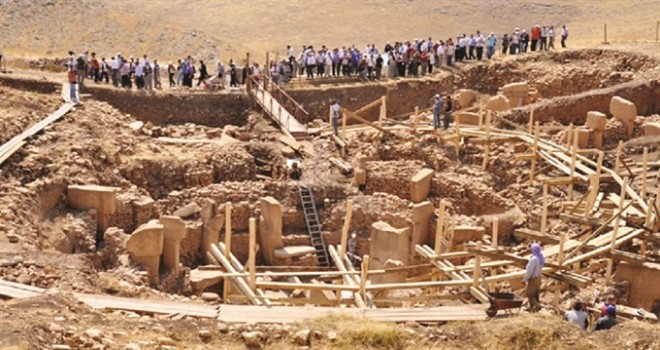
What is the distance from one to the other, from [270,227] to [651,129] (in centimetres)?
1191

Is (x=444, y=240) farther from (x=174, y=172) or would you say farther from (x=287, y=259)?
(x=174, y=172)

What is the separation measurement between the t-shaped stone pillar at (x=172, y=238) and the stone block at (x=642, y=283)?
384 inches

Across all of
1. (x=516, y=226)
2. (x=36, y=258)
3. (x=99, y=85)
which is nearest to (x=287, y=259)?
(x=516, y=226)

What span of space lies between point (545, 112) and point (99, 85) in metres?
14.7

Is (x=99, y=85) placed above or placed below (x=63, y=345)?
above

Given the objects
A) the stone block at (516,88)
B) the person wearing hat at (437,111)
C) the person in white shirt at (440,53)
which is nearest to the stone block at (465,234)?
the person wearing hat at (437,111)

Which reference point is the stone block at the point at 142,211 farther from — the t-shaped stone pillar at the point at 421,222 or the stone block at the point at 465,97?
the stone block at the point at 465,97

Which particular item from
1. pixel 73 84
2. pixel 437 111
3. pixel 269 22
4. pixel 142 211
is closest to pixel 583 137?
pixel 437 111

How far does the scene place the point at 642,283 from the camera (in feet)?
62.5

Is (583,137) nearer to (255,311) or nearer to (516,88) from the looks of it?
(516,88)

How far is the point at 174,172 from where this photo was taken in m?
26.7

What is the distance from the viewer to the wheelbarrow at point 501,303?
1536 cm

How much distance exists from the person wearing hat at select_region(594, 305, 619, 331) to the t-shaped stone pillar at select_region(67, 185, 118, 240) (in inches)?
504

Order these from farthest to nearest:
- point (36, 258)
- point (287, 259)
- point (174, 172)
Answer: point (174, 172) → point (287, 259) → point (36, 258)
